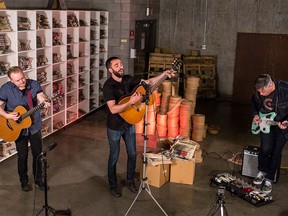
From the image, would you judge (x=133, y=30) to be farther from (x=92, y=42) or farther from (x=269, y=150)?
(x=269, y=150)

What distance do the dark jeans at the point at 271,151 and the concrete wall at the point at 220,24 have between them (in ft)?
17.9

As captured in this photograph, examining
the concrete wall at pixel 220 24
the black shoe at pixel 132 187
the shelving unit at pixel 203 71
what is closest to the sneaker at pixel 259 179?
the black shoe at pixel 132 187

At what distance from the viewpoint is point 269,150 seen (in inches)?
202

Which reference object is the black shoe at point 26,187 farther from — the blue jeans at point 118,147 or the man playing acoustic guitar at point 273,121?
the man playing acoustic guitar at point 273,121

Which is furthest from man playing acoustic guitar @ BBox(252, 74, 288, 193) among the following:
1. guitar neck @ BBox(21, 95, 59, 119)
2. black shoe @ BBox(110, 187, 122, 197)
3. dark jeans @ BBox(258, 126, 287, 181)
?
guitar neck @ BBox(21, 95, 59, 119)

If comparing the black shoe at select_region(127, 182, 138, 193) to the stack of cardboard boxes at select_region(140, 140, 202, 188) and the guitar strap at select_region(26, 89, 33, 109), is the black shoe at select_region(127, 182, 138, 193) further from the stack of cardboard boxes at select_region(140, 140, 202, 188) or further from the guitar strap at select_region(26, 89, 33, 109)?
the guitar strap at select_region(26, 89, 33, 109)

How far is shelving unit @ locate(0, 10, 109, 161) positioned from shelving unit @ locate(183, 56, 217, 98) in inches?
100

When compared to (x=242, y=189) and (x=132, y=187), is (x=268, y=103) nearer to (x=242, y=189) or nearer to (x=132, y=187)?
(x=242, y=189)

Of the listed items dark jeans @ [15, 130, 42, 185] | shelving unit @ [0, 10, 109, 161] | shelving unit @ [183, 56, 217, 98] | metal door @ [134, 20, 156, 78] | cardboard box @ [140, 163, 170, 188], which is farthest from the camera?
shelving unit @ [183, 56, 217, 98]

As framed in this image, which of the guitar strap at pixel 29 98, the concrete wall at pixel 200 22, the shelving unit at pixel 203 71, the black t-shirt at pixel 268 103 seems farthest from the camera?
the shelving unit at pixel 203 71

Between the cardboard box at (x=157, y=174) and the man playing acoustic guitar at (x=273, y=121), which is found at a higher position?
the man playing acoustic guitar at (x=273, y=121)

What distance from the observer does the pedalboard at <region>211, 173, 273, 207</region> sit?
4.77 m

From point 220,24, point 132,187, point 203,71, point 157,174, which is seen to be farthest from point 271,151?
point 220,24

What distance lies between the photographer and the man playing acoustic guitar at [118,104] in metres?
4.39
